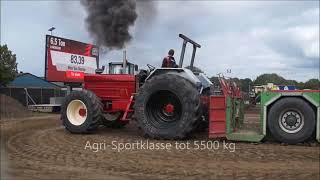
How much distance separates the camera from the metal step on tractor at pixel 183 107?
31.8 ft

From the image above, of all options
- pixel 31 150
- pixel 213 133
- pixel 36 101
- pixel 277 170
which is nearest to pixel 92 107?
pixel 31 150

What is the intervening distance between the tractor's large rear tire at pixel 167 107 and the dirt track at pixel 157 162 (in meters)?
1.08

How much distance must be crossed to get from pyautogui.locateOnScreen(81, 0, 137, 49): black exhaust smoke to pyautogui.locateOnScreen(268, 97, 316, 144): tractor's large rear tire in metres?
6.76

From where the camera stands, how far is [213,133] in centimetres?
1024

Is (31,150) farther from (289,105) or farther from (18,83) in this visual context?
(18,83)

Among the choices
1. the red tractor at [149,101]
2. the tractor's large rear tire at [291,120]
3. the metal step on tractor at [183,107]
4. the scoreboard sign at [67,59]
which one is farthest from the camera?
the scoreboard sign at [67,59]

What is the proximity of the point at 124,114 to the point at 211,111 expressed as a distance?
2798 millimetres

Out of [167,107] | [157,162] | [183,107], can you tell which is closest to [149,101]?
[167,107]

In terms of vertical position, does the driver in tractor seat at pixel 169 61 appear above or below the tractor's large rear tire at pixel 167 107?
above

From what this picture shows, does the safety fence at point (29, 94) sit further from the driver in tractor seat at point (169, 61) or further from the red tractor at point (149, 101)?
the driver in tractor seat at point (169, 61)

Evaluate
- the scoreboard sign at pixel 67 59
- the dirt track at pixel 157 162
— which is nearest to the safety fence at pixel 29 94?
the scoreboard sign at pixel 67 59

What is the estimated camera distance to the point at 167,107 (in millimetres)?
11297

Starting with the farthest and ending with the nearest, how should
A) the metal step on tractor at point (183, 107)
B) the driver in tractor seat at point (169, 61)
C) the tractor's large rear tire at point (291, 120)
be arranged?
the driver in tractor seat at point (169, 61)
the metal step on tractor at point (183, 107)
the tractor's large rear tire at point (291, 120)

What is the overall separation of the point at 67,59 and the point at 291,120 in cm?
2394
